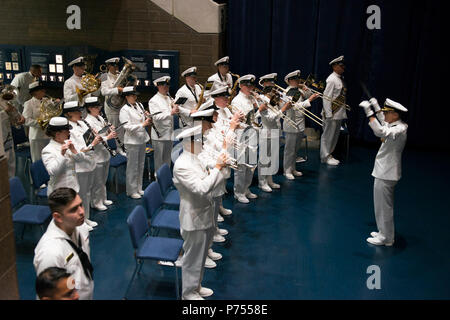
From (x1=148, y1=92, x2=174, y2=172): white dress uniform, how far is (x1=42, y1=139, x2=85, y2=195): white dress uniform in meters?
2.17

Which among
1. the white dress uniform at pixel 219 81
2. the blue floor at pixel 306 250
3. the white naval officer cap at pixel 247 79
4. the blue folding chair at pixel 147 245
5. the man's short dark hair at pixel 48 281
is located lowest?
the blue floor at pixel 306 250

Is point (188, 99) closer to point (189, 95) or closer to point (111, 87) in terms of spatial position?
point (189, 95)

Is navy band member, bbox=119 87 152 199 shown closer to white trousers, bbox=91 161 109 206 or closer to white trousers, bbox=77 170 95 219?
white trousers, bbox=91 161 109 206

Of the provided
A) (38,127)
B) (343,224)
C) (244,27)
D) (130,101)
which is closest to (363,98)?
(244,27)

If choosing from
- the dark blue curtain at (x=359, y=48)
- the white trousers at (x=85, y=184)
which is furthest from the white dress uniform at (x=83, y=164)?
the dark blue curtain at (x=359, y=48)

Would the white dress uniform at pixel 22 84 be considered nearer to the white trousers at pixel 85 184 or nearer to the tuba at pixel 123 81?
the tuba at pixel 123 81

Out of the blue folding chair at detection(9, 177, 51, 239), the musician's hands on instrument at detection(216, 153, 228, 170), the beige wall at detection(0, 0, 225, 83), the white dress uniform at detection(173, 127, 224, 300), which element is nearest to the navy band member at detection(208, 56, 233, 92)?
the beige wall at detection(0, 0, 225, 83)

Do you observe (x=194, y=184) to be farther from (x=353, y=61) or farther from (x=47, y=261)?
(x=353, y=61)

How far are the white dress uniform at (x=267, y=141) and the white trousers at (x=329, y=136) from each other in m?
1.40

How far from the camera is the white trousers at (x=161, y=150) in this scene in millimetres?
8047

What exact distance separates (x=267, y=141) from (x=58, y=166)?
13.0 feet

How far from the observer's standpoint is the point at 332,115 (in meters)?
9.47

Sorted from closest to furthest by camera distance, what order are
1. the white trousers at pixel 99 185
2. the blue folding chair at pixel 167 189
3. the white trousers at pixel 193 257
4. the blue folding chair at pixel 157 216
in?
the white trousers at pixel 193 257 → the blue folding chair at pixel 157 216 → the blue folding chair at pixel 167 189 → the white trousers at pixel 99 185

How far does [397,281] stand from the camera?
5.49 meters
